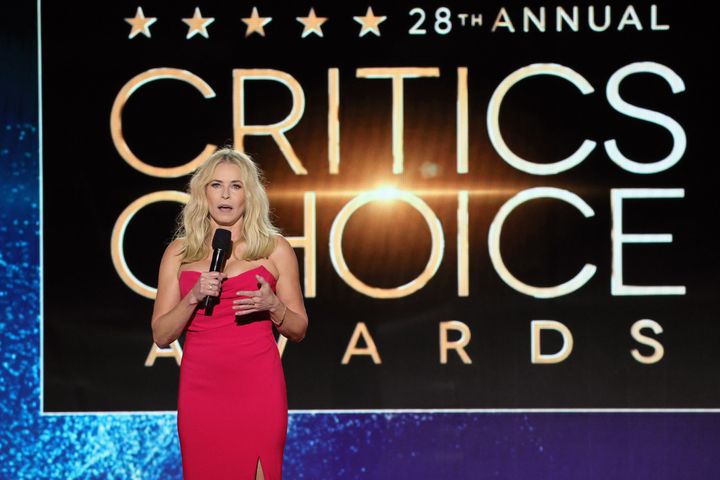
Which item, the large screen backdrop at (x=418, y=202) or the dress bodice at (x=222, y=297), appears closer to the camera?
the dress bodice at (x=222, y=297)

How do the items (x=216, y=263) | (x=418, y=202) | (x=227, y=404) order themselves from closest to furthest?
(x=216, y=263) < (x=227, y=404) < (x=418, y=202)

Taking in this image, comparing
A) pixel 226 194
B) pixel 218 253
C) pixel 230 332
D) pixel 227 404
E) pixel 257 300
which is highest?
pixel 226 194

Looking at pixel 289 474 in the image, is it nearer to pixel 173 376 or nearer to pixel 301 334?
pixel 173 376

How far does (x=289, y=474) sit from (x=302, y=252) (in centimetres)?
102

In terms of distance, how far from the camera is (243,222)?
2.61 m

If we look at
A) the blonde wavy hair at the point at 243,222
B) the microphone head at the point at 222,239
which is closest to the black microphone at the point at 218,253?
the microphone head at the point at 222,239

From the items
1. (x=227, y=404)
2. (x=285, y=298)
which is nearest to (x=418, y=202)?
(x=285, y=298)

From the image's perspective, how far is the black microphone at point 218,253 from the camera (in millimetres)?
2365

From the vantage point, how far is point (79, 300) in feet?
13.0

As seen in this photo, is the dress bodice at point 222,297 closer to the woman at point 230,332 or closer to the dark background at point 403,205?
the woman at point 230,332

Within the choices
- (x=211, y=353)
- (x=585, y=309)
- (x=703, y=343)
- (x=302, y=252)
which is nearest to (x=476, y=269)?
(x=585, y=309)

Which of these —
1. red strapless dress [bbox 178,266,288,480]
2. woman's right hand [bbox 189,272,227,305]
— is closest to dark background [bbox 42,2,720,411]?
red strapless dress [bbox 178,266,288,480]

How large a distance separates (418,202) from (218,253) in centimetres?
169

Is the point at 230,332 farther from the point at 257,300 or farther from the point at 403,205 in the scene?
the point at 403,205
